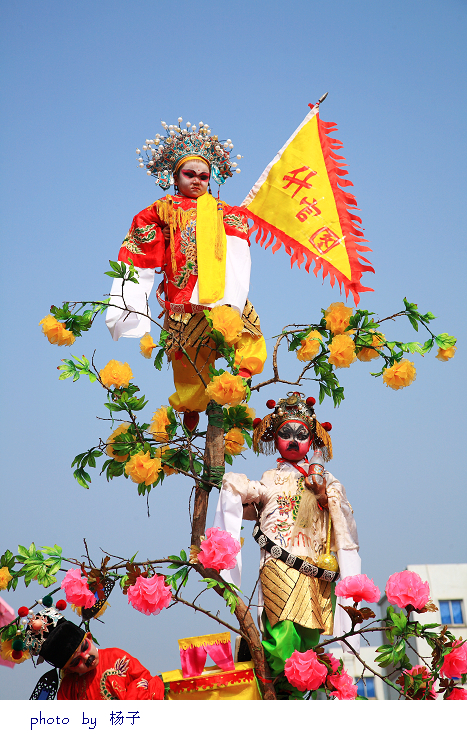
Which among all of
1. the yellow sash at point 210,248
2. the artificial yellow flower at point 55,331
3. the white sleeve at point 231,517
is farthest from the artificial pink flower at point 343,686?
the artificial yellow flower at point 55,331

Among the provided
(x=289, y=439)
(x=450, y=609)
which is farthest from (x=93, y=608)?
(x=450, y=609)

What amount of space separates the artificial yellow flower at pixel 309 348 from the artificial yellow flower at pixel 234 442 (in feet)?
1.88

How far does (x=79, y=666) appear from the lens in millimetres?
3510

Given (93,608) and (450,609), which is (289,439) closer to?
(93,608)

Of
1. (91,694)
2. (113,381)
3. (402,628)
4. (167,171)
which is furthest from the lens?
(167,171)

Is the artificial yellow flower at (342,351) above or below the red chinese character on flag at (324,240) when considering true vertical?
below

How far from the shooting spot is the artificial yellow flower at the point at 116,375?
3.92 metres

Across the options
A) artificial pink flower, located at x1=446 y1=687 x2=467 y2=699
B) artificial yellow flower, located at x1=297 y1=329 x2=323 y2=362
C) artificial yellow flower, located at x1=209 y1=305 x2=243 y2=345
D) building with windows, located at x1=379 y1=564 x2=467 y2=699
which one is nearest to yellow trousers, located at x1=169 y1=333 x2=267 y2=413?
artificial yellow flower, located at x1=297 y1=329 x2=323 y2=362

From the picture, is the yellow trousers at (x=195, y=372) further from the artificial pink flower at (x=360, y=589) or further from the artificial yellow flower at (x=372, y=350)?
the artificial pink flower at (x=360, y=589)

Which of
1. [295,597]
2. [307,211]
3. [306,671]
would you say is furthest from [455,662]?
[307,211]

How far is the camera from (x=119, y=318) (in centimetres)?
411

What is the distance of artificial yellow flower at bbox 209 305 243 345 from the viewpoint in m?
3.85

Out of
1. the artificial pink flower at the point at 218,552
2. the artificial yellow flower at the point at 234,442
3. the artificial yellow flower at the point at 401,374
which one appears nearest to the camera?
the artificial pink flower at the point at 218,552

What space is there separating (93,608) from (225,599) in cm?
65
